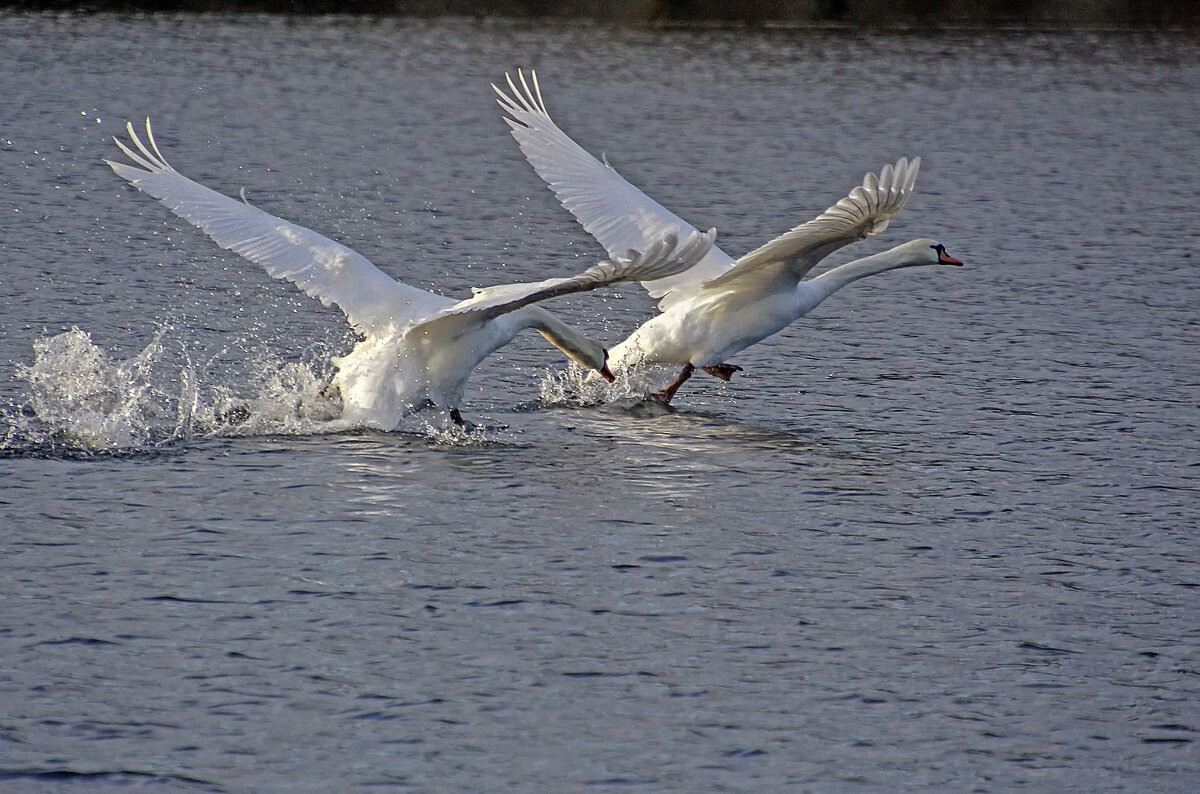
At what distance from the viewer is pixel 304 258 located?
35.3ft

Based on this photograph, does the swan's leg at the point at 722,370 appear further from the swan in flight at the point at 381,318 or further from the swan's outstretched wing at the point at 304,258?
the swan's outstretched wing at the point at 304,258

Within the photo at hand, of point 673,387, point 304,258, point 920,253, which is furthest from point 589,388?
point 920,253

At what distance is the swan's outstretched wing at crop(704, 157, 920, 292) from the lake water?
1.02 meters

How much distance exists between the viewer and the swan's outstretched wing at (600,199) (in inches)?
489

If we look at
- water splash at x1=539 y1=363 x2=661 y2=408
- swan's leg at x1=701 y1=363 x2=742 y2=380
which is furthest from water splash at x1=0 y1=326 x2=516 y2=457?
swan's leg at x1=701 y1=363 x2=742 y2=380

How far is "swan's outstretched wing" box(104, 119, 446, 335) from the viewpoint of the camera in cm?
1055

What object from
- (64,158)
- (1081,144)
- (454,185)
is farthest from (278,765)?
(1081,144)

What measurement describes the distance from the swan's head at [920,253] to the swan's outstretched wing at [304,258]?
3.37 metres

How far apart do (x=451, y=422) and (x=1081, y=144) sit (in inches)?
758

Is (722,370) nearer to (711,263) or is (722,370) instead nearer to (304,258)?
(711,263)

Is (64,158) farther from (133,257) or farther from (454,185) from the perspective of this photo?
(133,257)

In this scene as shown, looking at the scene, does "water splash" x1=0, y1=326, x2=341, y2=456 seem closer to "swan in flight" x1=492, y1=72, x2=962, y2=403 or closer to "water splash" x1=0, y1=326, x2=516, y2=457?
"water splash" x1=0, y1=326, x2=516, y2=457

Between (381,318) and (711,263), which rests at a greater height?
(711,263)

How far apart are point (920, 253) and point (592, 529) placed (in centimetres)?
421
